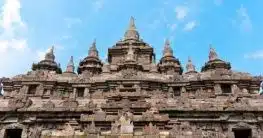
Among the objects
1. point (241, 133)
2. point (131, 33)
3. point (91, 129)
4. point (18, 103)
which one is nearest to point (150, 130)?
point (91, 129)

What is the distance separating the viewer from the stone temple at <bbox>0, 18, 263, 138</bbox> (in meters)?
13.6

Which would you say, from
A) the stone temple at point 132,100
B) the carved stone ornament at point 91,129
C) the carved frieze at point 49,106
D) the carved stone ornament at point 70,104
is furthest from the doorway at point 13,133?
the carved stone ornament at point 91,129

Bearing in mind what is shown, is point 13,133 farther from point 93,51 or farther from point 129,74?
point 93,51

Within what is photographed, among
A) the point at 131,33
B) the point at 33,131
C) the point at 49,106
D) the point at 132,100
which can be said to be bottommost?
the point at 33,131

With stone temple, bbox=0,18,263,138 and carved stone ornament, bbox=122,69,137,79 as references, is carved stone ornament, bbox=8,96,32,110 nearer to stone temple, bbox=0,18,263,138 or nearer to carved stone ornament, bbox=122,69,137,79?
stone temple, bbox=0,18,263,138

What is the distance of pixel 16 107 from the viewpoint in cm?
2362

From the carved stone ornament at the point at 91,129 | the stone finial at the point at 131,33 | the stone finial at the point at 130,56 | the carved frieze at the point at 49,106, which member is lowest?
the carved stone ornament at the point at 91,129

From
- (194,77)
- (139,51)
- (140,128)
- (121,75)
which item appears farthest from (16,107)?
(139,51)

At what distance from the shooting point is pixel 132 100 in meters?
17.6

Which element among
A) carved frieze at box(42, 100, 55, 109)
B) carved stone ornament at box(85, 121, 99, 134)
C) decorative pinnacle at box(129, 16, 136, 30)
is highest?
decorative pinnacle at box(129, 16, 136, 30)

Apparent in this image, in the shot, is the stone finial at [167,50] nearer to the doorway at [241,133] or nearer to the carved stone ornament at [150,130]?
the doorway at [241,133]

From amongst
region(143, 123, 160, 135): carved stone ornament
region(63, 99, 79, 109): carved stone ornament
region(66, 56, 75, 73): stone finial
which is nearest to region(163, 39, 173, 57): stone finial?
region(66, 56, 75, 73): stone finial

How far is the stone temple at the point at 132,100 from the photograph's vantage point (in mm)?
13625

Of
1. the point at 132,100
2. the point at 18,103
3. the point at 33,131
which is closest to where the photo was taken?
the point at 132,100
